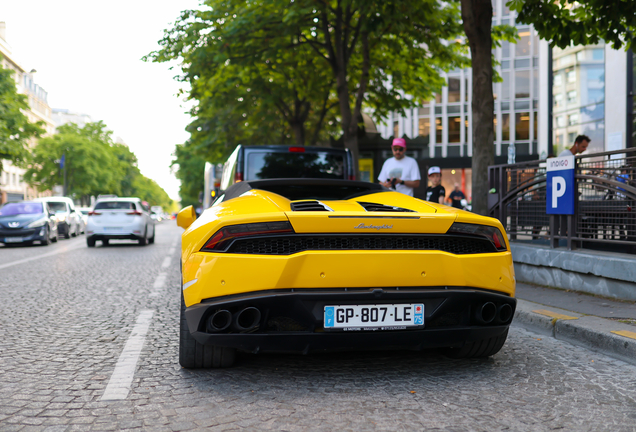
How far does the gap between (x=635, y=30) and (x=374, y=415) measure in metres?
8.78

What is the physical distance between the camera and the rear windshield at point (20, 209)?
2019 cm

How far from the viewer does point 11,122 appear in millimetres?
34719

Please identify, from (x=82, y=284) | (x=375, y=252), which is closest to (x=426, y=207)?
(x=375, y=252)

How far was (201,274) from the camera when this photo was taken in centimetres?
356

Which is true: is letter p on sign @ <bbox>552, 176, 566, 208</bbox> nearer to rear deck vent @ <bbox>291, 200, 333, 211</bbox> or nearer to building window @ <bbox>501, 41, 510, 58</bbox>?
rear deck vent @ <bbox>291, 200, 333, 211</bbox>

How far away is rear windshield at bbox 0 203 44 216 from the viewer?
20188 millimetres

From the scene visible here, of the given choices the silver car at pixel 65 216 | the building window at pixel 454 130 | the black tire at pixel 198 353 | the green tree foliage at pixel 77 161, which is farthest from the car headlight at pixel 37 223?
the green tree foliage at pixel 77 161

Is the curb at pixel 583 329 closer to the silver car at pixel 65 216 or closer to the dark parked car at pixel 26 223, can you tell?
the dark parked car at pixel 26 223

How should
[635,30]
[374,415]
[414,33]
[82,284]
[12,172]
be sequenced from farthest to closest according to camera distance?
[12,172] < [414,33] < [635,30] < [82,284] < [374,415]

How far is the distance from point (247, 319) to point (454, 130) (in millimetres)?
43535

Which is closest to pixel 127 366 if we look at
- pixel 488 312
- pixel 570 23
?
pixel 488 312

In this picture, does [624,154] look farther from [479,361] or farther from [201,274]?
[201,274]

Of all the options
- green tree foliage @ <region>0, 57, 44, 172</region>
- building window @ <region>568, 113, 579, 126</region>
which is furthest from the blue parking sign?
green tree foliage @ <region>0, 57, 44, 172</region>

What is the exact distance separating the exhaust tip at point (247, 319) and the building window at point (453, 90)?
4331cm
